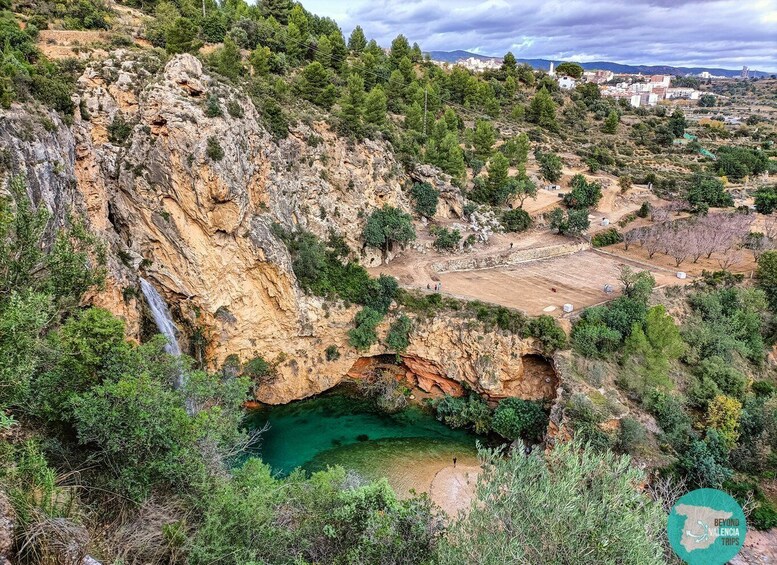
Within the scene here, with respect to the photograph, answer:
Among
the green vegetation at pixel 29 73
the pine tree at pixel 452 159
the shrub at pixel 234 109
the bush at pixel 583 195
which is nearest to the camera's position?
the green vegetation at pixel 29 73

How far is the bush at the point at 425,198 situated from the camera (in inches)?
1700

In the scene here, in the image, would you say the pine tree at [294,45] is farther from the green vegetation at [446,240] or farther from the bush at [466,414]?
the bush at [466,414]

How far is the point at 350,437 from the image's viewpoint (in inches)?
1132

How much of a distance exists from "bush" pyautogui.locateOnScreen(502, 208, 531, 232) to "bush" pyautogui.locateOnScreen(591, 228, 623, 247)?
668cm

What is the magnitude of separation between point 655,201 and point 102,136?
56.8 m

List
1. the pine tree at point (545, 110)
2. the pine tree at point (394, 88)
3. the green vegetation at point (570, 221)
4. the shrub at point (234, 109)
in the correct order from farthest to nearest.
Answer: the pine tree at point (545, 110) → the pine tree at point (394, 88) → the green vegetation at point (570, 221) → the shrub at point (234, 109)

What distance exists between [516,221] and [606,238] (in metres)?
9.09

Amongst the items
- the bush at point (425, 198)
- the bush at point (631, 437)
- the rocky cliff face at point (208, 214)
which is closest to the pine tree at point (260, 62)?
the rocky cliff face at point (208, 214)

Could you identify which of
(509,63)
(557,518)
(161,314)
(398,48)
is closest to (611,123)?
(509,63)

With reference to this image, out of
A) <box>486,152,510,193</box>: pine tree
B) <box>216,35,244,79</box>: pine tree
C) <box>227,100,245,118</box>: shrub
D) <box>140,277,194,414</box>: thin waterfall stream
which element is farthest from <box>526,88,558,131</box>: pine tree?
<box>140,277,194,414</box>: thin waterfall stream

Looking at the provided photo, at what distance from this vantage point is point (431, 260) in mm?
39406

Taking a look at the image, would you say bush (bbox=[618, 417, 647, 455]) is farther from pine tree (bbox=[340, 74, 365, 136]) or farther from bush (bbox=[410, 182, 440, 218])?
pine tree (bbox=[340, 74, 365, 136])

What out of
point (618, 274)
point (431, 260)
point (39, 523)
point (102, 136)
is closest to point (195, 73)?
point (102, 136)

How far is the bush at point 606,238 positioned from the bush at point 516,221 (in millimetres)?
6682
